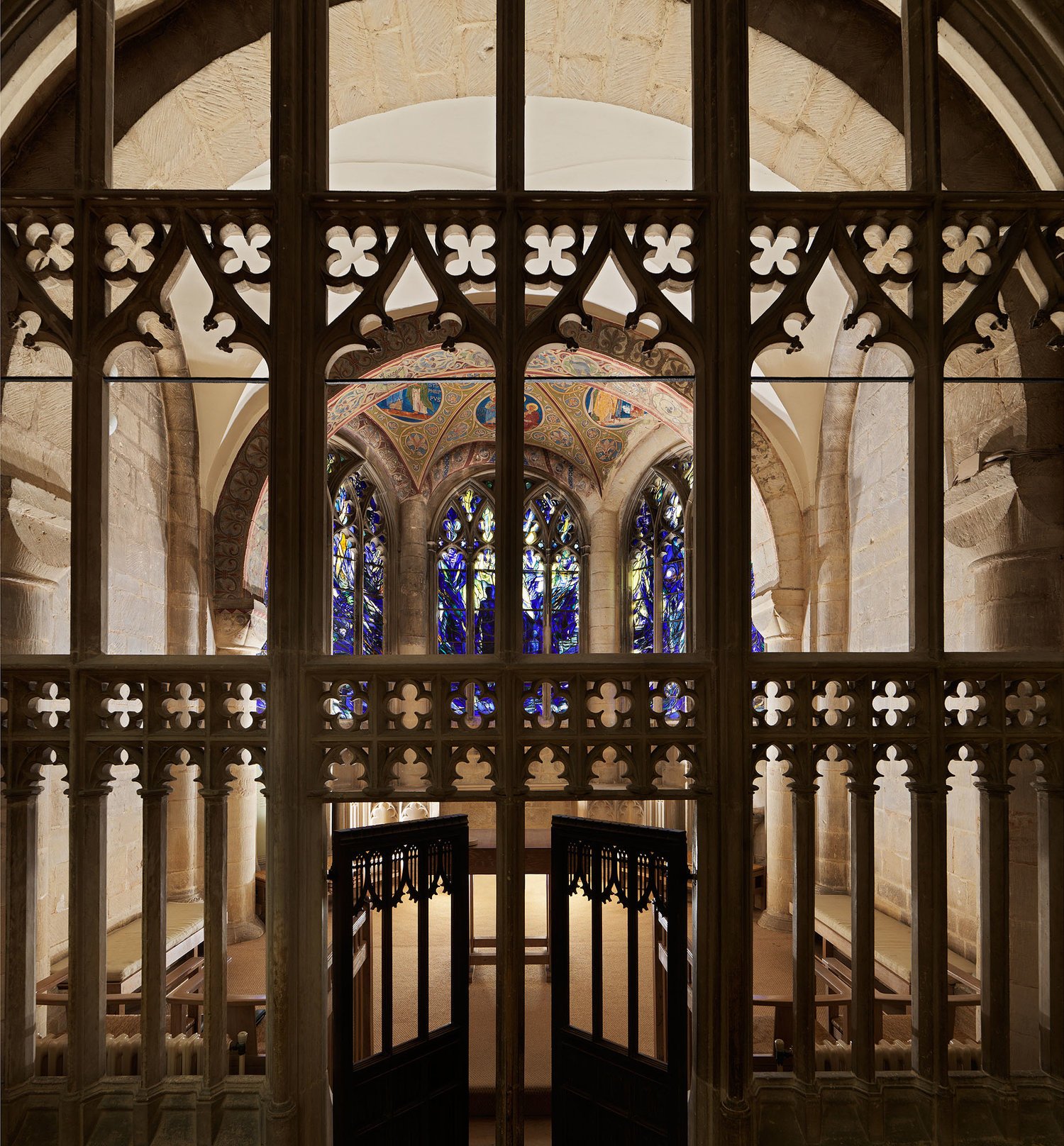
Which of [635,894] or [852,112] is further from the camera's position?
[852,112]

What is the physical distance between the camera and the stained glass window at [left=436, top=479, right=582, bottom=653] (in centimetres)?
1312

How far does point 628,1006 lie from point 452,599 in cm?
993

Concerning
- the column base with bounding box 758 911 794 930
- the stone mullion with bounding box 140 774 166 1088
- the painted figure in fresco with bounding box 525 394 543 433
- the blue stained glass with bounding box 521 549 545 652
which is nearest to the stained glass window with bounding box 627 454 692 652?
the blue stained glass with bounding box 521 549 545 652

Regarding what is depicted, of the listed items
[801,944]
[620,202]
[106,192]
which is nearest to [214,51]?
[106,192]

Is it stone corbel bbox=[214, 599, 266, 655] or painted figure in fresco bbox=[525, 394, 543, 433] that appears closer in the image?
stone corbel bbox=[214, 599, 266, 655]

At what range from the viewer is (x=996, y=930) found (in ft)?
11.5

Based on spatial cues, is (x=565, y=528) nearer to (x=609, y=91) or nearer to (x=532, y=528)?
(x=532, y=528)

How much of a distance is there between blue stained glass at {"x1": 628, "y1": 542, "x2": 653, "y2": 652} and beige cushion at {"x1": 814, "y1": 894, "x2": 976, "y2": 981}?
5648 millimetres

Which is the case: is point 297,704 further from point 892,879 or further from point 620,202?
point 892,879

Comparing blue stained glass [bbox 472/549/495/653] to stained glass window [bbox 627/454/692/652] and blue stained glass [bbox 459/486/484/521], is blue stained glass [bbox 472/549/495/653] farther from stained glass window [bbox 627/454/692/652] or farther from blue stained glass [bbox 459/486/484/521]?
stained glass window [bbox 627/454/692/652]

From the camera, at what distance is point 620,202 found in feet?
12.0

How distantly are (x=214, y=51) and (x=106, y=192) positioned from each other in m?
1.46

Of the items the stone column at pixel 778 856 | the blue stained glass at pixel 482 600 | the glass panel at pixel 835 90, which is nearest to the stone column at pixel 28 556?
the glass panel at pixel 835 90

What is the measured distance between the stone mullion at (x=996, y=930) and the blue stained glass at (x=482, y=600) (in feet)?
33.0
